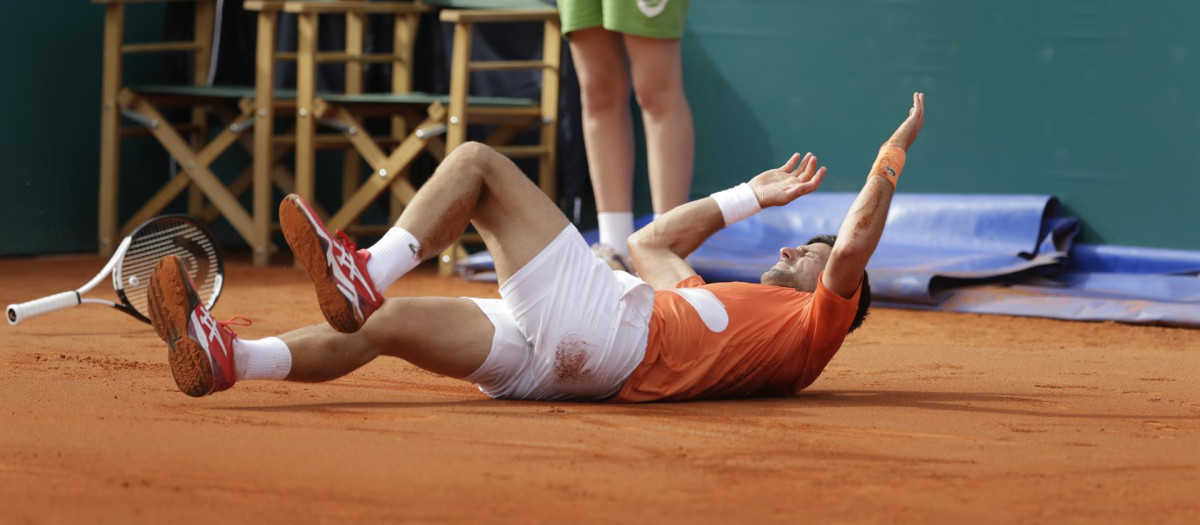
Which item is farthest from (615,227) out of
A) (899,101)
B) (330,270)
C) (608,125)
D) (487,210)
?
(330,270)

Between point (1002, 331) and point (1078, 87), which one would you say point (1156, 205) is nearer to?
point (1078, 87)

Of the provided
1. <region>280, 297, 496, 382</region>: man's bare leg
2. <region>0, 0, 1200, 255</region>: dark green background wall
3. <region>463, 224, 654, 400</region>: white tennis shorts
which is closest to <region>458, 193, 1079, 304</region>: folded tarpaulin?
<region>0, 0, 1200, 255</region>: dark green background wall

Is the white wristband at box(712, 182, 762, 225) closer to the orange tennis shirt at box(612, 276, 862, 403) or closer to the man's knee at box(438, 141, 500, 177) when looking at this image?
the orange tennis shirt at box(612, 276, 862, 403)

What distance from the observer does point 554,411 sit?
3.02 meters

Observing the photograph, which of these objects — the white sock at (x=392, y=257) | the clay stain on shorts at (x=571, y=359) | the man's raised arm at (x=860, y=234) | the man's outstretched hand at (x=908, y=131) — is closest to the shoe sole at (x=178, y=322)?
the white sock at (x=392, y=257)

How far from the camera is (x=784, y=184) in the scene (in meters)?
3.56

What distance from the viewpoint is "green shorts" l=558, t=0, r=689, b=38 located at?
5.24 metres

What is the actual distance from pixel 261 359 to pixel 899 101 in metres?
4.24

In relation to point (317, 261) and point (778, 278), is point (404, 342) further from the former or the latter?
point (778, 278)

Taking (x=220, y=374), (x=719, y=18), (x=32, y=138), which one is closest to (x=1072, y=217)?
(x=719, y=18)

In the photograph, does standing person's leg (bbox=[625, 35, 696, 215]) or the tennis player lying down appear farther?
standing person's leg (bbox=[625, 35, 696, 215])

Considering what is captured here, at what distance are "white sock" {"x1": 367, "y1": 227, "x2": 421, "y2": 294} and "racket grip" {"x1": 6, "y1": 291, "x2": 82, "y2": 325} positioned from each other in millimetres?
1364

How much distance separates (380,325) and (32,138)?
462cm

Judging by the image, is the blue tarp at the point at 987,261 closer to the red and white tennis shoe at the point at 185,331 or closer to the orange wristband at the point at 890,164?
the orange wristband at the point at 890,164
